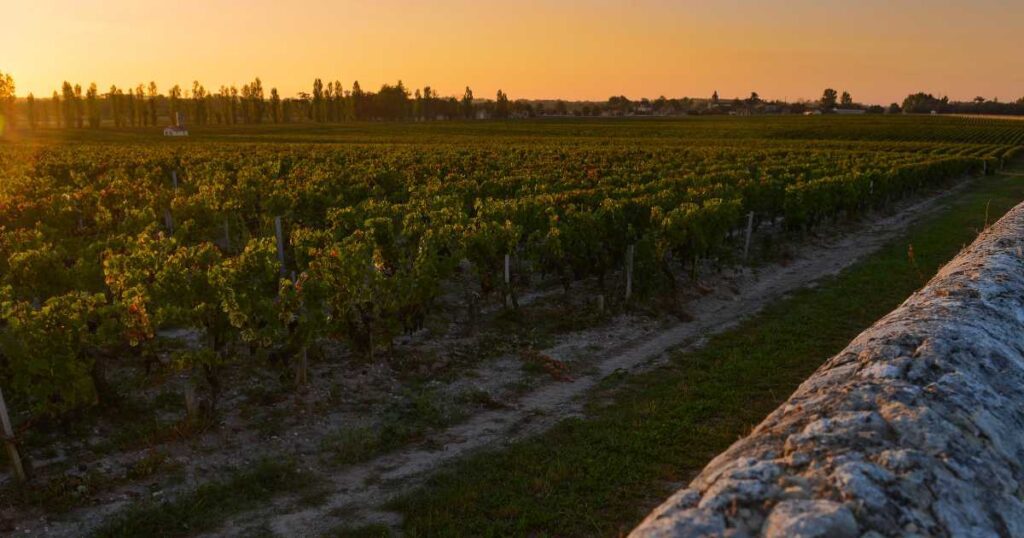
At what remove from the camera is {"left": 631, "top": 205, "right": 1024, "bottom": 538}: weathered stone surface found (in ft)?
10.9

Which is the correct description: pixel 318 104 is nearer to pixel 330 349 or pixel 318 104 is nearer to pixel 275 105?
pixel 275 105

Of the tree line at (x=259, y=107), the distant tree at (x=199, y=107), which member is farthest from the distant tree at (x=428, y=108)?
the distant tree at (x=199, y=107)

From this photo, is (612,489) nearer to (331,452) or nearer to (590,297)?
(331,452)

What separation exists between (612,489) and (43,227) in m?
15.6

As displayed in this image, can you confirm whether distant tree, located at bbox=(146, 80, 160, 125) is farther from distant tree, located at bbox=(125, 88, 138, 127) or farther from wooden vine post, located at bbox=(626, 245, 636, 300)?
wooden vine post, located at bbox=(626, 245, 636, 300)

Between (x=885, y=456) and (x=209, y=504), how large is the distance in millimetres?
7080

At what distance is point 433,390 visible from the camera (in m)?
10.7

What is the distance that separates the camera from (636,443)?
877cm

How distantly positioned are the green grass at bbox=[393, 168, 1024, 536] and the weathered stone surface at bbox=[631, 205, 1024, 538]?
122 inches

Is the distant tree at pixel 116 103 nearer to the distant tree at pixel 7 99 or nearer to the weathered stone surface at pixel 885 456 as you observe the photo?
the distant tree at pixel 7 99

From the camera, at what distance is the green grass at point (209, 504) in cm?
704

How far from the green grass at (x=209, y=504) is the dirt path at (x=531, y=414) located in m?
0.25

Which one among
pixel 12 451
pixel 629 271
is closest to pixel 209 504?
pixel 12 451

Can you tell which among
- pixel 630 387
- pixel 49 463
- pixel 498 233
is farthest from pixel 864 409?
pixel 498 233
